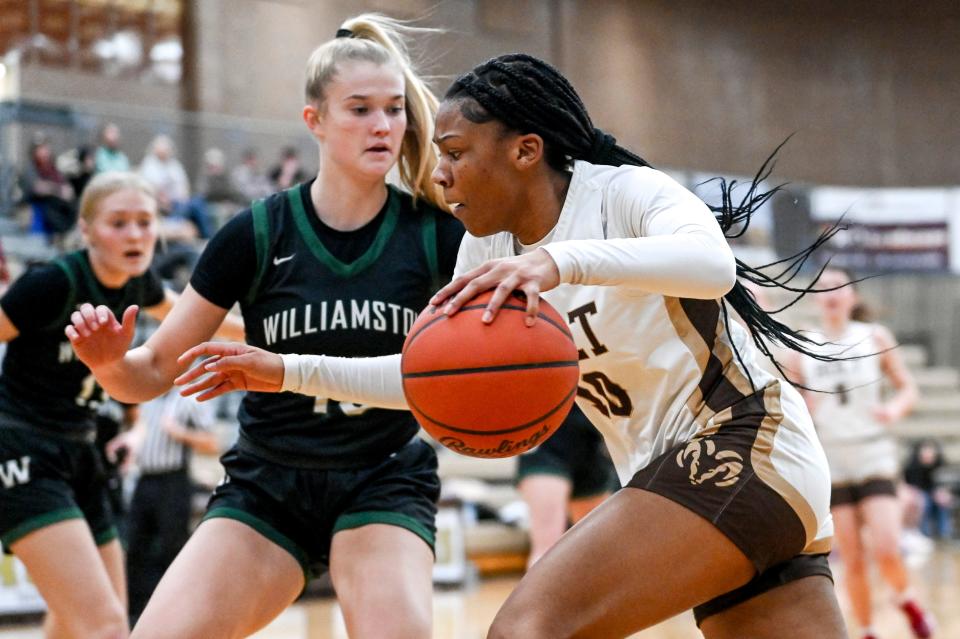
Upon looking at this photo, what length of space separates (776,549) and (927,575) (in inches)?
384

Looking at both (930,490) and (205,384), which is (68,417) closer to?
(205,384)

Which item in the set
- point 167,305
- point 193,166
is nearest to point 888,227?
point 193,166

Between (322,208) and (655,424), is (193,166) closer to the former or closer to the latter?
(322,208)

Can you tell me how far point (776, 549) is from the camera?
9.06 feet

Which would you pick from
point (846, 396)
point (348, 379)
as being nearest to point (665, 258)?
point (348, 379)

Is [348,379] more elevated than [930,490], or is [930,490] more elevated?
[348,379]

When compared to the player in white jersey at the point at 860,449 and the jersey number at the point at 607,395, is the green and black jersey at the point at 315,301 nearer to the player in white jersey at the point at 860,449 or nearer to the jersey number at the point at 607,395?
the jersey number at the point at 607,395

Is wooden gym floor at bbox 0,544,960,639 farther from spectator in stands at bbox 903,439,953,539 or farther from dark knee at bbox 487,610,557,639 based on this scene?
dark knee at bbox 487,610,557,639

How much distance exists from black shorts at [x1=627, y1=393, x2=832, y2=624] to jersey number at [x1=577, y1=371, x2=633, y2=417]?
0.54ft

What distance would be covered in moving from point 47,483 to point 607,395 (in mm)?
2430

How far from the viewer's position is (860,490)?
7301 mm

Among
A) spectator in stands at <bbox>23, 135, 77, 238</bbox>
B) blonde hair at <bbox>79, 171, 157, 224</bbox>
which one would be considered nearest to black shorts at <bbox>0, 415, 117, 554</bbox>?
blonde hair at <bbox>79, 171, 157, 224</bbox>

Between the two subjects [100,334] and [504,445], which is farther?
[100,334]

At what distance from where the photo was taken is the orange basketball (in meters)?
2.55
